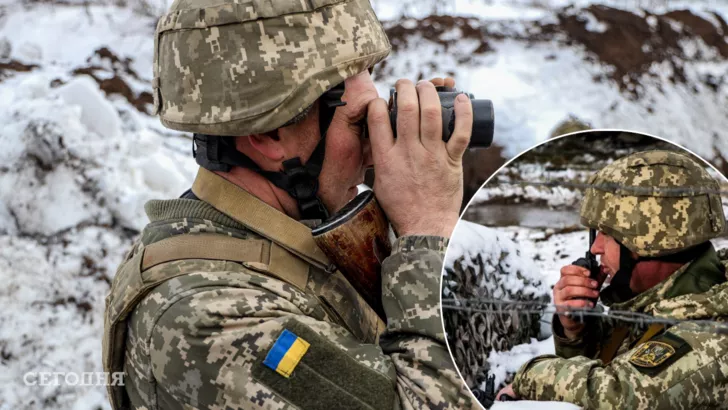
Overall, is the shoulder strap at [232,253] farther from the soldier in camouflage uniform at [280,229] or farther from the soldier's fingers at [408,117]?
the soldier's fingers at [408,117]

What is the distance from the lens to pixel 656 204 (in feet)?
3.09

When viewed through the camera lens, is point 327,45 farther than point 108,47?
No

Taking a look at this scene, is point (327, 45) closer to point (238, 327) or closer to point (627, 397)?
point (238, 327)

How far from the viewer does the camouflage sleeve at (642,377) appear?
920 mm

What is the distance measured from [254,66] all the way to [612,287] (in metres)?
1.10

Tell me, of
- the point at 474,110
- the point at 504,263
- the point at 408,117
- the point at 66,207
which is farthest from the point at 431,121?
the point at 66,207

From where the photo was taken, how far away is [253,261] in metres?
1.82

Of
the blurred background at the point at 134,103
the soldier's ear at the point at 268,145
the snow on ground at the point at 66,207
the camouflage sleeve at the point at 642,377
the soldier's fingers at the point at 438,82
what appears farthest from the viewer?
the blurred background at the point at 134,103

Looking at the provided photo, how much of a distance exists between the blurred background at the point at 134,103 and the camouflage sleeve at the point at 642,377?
3.57 meters

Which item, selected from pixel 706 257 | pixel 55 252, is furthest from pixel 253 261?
pixel 55 252

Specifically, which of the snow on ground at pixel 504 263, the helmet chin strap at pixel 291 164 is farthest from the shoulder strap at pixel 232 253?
the snow on ground at pixel 504 263

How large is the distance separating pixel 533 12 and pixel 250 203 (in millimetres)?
8561

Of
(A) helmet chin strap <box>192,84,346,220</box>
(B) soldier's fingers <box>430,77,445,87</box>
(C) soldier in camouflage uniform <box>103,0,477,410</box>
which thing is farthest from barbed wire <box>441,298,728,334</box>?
(B) soldier's fingers <box>430,77,445,87</box>

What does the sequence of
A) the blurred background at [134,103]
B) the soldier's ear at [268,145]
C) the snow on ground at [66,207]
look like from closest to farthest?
the soldier's ear at [268,145] < the snow on ground at [66,207] < the blurred background at [134,103]
